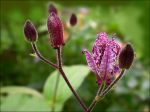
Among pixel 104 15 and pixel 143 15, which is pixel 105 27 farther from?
pixel 143 15

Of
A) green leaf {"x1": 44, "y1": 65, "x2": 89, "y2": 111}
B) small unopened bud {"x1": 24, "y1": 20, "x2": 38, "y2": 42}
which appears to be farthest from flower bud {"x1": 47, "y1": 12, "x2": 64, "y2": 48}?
green leaf {"x1": 44, "y1": 65, "x2": 89, "y2": 111}

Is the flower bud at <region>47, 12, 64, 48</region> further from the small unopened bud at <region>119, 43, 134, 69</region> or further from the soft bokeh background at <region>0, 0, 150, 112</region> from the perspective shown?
the soft bokeh background at <region>0, 0, 150, 112</region>

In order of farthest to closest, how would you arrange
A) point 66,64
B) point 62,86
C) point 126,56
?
point 66,64 → point 62,86 → point 126,56

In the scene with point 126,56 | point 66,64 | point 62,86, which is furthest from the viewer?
point 66,64

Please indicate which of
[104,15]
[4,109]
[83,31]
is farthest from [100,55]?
[104,15]

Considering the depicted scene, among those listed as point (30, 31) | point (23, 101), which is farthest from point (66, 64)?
point (30, 31)

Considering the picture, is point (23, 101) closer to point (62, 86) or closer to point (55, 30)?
point (62, 86)
